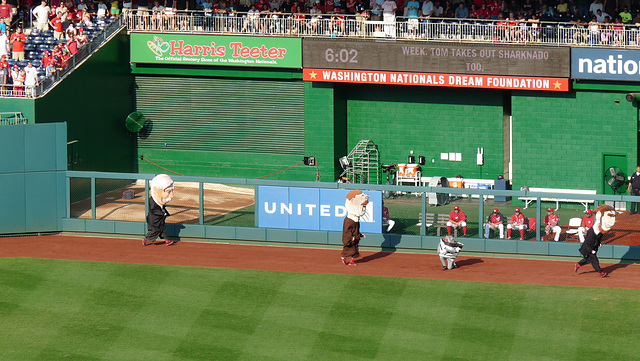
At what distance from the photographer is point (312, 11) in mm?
37000

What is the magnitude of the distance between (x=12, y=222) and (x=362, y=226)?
992 centimetres

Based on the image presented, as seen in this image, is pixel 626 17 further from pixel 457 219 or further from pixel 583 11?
pixel 457 219

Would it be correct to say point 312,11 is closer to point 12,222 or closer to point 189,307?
point 12,222

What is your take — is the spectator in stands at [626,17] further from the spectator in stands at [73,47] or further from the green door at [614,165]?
the spectator in stands at [73,47]

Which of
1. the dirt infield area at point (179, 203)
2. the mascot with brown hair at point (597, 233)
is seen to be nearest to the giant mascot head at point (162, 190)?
the dirt infield area at point (179, 203)

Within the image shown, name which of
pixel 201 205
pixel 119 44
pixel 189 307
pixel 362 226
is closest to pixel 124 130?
pixel 119 44

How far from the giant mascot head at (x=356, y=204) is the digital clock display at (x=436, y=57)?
11554mm

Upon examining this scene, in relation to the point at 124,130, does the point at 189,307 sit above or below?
below

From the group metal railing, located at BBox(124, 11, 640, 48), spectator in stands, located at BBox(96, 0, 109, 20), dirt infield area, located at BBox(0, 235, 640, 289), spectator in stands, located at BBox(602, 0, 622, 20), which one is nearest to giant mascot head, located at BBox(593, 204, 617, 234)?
dirt infield area, located at BBox(0, 235, 640, 289)

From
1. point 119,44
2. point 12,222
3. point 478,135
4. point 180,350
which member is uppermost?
point 119,44

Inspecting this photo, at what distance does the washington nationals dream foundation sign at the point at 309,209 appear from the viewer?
26797 millimetres

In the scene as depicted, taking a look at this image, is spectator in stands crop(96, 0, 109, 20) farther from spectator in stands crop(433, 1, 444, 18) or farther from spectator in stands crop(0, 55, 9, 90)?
spectator in stands crop(433, 1, 444, 18)

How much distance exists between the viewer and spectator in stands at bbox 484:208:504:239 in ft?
86.3

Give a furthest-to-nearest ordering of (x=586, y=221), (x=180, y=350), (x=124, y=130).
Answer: (x=124, y=130) < (x=586, y=221) < (x=180, y=350)
